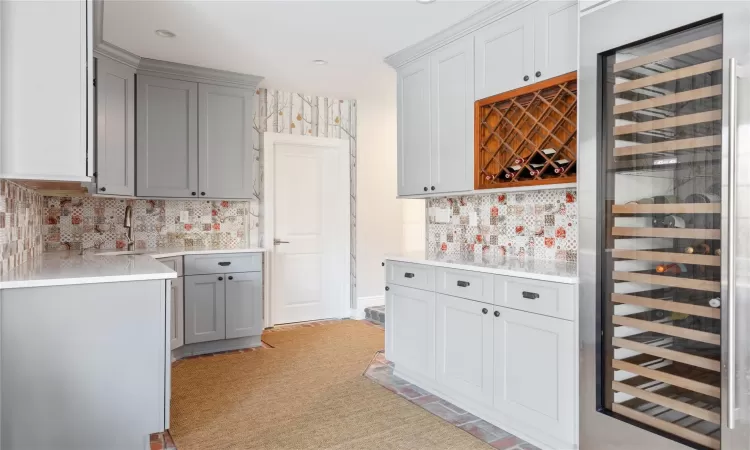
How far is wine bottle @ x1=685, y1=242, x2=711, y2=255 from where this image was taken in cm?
174

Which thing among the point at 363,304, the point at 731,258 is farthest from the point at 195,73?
the point at 731,258

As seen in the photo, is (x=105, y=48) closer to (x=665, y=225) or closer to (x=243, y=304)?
(x=243, y=304)

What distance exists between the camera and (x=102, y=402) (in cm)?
219

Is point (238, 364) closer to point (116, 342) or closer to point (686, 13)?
point (116, 342)

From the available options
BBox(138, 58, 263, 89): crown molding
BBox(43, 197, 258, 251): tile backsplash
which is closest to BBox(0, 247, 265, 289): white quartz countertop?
BBox(43, 197, 258, 251): tile backsplash

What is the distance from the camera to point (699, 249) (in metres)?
1.77

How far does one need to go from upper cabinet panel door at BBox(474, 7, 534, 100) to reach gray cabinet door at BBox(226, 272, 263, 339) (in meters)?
2.50

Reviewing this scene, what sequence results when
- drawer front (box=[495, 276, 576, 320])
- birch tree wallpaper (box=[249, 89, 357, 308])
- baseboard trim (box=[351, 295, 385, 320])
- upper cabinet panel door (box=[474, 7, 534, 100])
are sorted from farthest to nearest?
baseboard trim (box=[351, 295, 385, 320]), birch tree wallpaper (box=[249, 89, 357, 308]), upper cabinet panel door (box=[474, 7, 534, 100]), drawer front (box=[495, 276, 576, 320])

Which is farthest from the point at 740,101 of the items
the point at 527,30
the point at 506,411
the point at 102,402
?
the point at 102,402

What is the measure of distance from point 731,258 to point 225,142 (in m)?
3.81

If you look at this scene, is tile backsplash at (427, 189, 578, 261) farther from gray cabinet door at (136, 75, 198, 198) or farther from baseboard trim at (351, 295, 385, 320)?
gray cabinet door at (136, 75, 198, 198)

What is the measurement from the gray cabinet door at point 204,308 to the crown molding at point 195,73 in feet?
5.57

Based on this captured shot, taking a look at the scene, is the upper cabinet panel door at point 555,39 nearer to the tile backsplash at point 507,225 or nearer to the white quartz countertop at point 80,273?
the tile backsplash at point 507,225

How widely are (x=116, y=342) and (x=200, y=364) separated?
1.73m
